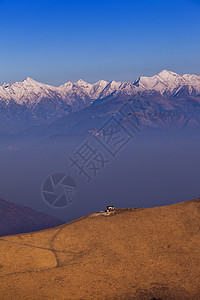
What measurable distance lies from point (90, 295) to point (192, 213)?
35496mm

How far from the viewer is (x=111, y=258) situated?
62.8 m

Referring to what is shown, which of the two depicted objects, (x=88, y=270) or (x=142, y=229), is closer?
(x=88, y=270)

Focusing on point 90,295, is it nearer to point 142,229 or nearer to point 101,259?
point 101,259

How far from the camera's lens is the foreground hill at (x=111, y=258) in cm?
5266

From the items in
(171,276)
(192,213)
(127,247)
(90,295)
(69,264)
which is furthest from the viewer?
(192,213)

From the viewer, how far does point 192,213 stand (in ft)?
254

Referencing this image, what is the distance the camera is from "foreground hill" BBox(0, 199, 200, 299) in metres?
52.7

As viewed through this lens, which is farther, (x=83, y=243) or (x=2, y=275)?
(x=83, y=243)

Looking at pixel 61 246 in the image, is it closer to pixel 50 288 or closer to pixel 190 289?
pixel 50 288

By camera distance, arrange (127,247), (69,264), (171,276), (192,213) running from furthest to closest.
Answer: (192,213)
(127,247)
(69,264)
(171,276)

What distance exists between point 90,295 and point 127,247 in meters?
16.8

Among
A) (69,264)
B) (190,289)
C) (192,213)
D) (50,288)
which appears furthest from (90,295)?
(192,213)

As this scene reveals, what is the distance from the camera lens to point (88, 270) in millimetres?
58844

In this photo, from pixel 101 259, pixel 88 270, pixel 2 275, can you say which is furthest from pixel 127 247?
pixel 2 275
